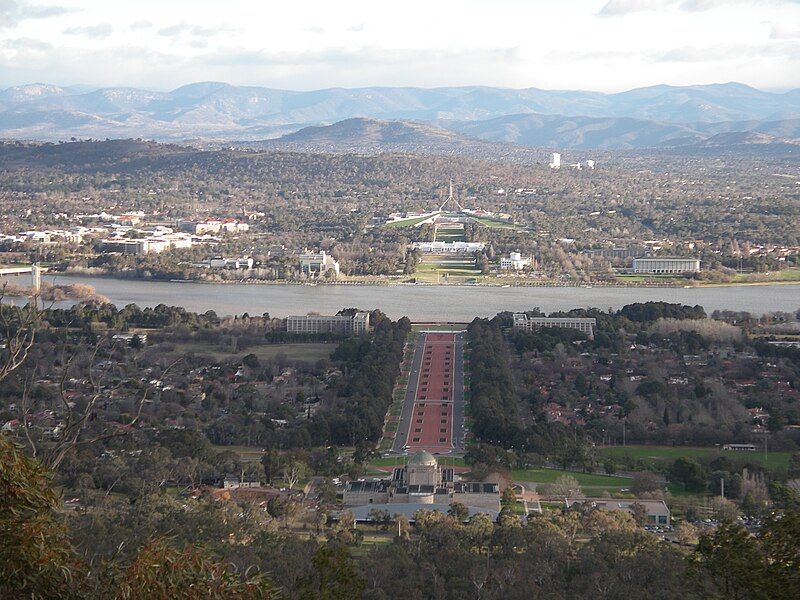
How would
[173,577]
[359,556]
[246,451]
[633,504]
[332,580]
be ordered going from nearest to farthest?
1. [173,577]
2. [332,580]
3. [359,556]
4. [633,504]
5. [246,451]

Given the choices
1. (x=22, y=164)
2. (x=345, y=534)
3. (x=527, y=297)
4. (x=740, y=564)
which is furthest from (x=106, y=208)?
(x=740, y=564)

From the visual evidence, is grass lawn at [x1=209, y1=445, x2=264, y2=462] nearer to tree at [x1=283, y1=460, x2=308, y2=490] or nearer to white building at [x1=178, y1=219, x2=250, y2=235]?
tree at [x1=283, y1=460, x2=308, y2=490]

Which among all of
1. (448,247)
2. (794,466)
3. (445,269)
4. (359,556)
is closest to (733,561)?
(359,556)

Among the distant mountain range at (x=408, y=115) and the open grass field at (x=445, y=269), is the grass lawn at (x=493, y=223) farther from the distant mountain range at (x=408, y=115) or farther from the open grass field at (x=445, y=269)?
the distant mountain range at (x=408, y=115)

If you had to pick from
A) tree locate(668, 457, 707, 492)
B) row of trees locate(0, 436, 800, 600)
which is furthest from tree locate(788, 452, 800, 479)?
row of trees locate(0, 436, 800, 600)

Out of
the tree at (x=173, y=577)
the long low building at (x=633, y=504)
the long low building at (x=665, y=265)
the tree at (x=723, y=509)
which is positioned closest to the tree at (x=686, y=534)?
the tree at (x=723, y=509)

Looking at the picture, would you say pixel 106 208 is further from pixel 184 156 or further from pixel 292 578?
pixel 292 578

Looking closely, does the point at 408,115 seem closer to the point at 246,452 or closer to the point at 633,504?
the point at 246,452
